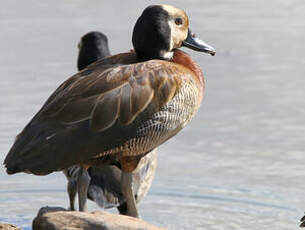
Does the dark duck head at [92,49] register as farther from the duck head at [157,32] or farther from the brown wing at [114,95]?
the brown wing at [114,95]

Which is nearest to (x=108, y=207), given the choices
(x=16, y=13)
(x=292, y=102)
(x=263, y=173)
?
(x=263, y=173)

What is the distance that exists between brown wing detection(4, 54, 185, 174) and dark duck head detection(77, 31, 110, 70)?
309 cm

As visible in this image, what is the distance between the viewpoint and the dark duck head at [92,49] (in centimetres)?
1113

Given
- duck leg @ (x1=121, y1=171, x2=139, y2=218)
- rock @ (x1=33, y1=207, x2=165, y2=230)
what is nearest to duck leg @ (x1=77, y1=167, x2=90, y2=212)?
duck leg @ (x1=121, y1=171, x2=139, y2=218)

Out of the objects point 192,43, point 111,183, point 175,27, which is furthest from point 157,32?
point 111,183

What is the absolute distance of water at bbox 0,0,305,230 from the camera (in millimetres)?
9711

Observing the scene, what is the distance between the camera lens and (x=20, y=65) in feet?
40.0

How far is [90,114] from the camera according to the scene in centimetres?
764

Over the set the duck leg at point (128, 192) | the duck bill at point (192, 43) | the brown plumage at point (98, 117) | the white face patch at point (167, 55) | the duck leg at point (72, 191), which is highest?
the duck bill at point (192, 43)

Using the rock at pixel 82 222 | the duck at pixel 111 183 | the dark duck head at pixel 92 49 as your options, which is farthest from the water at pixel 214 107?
the rock at pixel 82 222

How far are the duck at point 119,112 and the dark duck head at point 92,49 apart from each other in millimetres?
2798

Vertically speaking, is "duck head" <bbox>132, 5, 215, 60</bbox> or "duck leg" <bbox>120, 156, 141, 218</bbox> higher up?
"duck head" <bbox>132, 5, 215, 60</bbox>

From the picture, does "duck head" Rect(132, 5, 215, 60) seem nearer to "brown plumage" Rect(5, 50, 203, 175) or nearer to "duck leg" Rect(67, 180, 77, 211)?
"brown plumage" Rect(5, 50, 203, 175)

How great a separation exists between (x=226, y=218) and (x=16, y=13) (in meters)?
5.44
